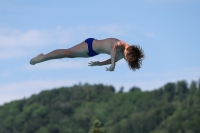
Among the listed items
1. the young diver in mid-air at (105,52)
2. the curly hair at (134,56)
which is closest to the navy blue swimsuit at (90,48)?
the young diver in mid-air at (105,52)

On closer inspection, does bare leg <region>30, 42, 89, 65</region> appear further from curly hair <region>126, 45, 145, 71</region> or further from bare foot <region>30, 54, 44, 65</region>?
curly hair <region>126, 45, 145, 71</region>

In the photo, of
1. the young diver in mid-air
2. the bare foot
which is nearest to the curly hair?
the young diver in mid-air

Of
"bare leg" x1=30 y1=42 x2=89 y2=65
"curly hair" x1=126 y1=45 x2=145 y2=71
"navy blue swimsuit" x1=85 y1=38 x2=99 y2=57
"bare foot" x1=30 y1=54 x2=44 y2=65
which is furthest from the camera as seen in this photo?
"bare foot" x1=30 y1=54 x2=44 y2=65

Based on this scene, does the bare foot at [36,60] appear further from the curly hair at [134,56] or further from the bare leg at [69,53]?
the curly hair at [134,56]

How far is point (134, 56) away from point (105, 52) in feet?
4.07

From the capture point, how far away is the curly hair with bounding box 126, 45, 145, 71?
961 inches

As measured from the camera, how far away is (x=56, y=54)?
26031 millimetres

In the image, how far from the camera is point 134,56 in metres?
24.4

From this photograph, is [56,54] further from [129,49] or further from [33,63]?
[129,49]

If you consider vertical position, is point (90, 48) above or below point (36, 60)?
above

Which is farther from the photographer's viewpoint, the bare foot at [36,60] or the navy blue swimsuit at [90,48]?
the bare foot at [36,60]

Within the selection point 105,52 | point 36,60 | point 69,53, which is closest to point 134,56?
point 105,52

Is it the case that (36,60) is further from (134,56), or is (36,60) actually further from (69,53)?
(134,56)

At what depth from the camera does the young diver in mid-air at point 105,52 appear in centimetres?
2442
